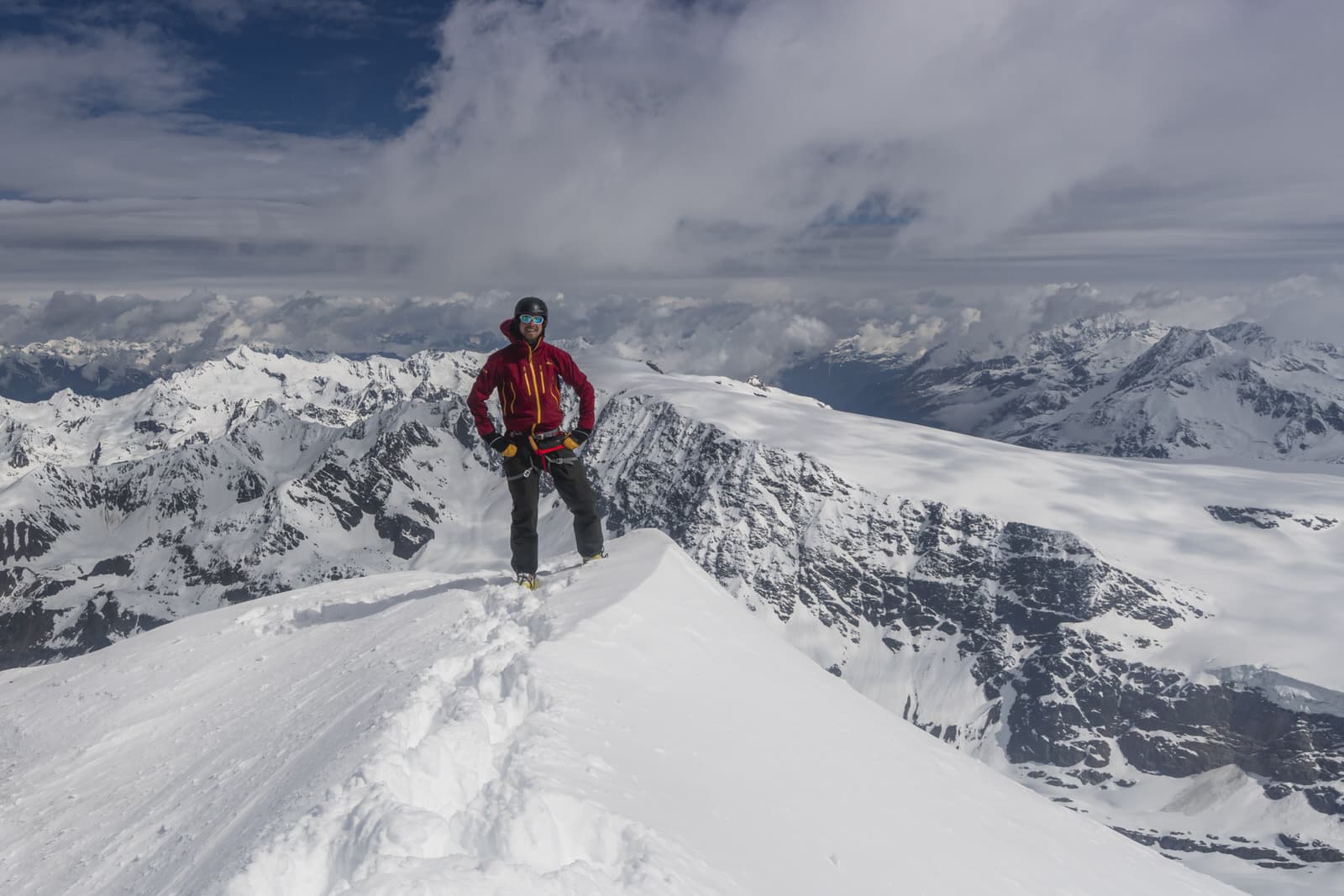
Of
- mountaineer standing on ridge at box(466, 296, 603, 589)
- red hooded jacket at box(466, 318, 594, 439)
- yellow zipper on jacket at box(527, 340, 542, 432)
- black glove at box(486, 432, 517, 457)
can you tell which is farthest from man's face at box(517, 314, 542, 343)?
black glove at box(486, 432, 517, 457)

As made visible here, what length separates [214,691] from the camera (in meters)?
11.1

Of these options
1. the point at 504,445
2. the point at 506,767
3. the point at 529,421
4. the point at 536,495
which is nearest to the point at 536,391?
the point at 529,421

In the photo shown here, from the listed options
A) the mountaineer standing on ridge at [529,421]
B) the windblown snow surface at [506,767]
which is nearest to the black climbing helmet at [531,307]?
the mountaineer standing on ridge at [529,421]

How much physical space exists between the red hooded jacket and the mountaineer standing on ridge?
0.05 feet

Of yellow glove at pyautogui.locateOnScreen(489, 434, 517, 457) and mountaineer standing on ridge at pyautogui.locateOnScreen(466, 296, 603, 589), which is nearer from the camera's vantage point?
mountaineer standing on ridge at pyautogui.locateOnScreen(466, 296, 603, 589)

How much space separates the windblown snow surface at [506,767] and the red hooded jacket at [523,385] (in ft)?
8.62

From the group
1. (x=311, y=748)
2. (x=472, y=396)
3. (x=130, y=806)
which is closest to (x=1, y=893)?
(x=130, y=806)

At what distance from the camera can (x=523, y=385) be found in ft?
41.9

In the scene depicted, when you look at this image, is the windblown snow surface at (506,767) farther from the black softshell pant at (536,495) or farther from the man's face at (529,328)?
the man's face at (529,328)

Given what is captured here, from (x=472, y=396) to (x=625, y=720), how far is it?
6897mm

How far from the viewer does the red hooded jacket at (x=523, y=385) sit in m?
12.8

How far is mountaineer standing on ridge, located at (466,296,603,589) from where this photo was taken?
12.7m

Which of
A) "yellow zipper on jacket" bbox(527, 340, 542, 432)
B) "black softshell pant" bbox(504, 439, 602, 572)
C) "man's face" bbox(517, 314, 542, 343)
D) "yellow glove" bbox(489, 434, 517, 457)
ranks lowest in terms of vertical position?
"black softshell pant" bbox(504, 439, 602, 572)

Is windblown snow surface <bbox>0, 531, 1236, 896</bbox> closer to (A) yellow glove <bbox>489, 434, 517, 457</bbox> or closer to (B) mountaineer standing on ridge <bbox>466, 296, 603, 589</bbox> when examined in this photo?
(B) mountaineer standing on ridge <bbox>466, 296, 603, 589</bbox>
